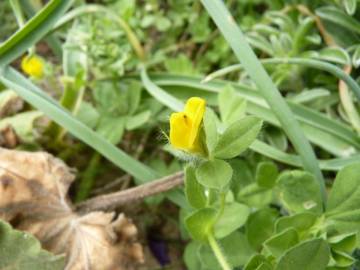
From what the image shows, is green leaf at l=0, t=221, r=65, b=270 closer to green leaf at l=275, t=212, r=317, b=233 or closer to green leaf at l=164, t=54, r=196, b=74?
green leaf at l=275, t=212, r=317, b=233

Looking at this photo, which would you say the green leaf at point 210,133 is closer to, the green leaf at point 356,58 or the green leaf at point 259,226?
the green leaf at point 259,226

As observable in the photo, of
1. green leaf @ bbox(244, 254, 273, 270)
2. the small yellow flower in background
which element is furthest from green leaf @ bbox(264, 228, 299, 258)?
the small yellow flower in background

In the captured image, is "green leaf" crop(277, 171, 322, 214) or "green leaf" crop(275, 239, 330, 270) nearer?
"green leaf" crop(275, 239, 330, 270)

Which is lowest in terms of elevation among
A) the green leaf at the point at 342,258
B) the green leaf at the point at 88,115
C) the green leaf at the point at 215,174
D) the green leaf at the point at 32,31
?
the green leaf at the point at 342,258

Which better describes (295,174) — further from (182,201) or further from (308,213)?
(182,201)

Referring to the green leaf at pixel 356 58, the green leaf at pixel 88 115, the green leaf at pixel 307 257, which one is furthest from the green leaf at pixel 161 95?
the green leaf at pixel 307 257

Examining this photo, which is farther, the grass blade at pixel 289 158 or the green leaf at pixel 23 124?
the green leaf at pixel 23 124

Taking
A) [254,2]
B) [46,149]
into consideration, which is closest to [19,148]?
[46,149]
